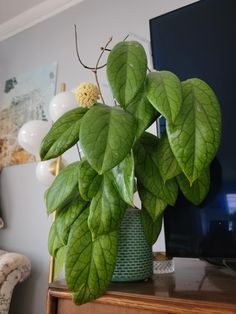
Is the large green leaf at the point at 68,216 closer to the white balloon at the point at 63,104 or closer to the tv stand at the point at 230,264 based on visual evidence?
the tv stand at the point at 230,264

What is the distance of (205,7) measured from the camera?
2.87 ft

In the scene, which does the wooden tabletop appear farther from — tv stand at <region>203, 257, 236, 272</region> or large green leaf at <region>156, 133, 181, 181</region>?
large green leaf at <region>156, 133, 181, 181</region>

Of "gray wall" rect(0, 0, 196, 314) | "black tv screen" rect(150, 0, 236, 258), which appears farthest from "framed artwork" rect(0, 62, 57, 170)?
"black tv screen" rect(150, 0, 236, 258)

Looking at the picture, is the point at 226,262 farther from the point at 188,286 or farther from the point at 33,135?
the point at 33,135

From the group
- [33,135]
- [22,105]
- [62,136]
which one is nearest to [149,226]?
[62,136]

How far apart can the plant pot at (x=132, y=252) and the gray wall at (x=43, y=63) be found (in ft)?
3.93

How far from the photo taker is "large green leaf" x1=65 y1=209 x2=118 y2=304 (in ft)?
1.75

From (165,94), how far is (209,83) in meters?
0.35

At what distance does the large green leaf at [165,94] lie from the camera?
523 mm

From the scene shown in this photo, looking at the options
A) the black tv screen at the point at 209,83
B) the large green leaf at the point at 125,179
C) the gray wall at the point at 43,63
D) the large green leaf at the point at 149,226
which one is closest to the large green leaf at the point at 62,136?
the large green leaf at the point at 125,179

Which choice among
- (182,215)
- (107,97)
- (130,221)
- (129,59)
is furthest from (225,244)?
(107,97)

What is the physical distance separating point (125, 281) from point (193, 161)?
11.7 inches

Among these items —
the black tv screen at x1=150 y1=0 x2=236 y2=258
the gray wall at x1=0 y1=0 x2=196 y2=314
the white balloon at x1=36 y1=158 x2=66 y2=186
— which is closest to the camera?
the black tv screen at x1=150 y1=0 x2=236 y2=258

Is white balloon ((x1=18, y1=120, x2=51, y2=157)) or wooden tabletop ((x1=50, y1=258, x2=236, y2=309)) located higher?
white balloon ((x1=18, y1=120, x2=51, y2=157))
